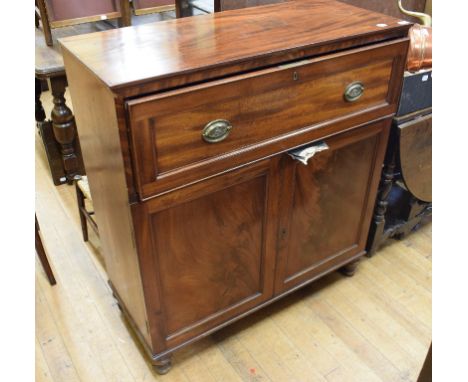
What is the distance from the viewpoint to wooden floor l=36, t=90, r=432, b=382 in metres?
1.55

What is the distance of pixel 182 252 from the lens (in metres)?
1.29

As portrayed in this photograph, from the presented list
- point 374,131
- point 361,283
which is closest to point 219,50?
point 374,131

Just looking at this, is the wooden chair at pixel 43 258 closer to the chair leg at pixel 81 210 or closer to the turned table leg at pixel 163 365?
the chair leg at pixel 81 210

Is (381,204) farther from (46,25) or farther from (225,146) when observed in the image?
(46,25)

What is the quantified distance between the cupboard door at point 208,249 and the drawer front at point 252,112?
0.23 feet

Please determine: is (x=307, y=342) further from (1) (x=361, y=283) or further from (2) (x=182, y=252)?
(2) (x=182, y=252)

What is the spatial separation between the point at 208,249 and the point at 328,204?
0.48 metres

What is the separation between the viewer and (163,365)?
1507mm

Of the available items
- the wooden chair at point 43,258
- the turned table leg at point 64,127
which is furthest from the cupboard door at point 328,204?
the turned table leg at point 64,127

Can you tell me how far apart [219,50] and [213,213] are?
0.44 m

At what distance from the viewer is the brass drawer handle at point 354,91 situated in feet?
4.38

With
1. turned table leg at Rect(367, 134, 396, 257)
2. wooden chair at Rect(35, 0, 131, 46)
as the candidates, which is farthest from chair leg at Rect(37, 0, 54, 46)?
turned table leg at Rect(367, 134, 396, 257)

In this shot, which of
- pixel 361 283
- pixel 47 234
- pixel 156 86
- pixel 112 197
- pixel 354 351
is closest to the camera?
pixel 156 86

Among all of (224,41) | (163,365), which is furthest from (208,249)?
(224,41)
